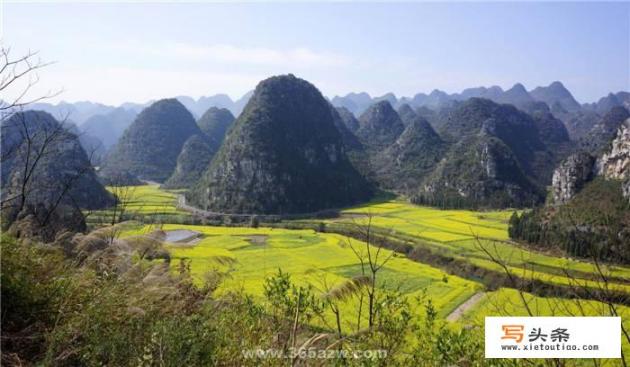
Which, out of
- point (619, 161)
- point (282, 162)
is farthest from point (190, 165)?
point (619, 161)

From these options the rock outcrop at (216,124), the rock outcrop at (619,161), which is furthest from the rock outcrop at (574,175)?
the rock outcrop at (216,124)

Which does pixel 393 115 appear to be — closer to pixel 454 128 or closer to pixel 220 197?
pixel 454 128

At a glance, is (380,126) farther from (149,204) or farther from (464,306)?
(464,306)

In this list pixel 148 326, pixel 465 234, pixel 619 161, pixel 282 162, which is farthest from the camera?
pixel 282 162

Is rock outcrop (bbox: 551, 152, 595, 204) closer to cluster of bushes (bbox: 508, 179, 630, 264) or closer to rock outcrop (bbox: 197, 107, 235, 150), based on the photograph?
cluster of bushes (bbox: 508, 179, 630, 264)

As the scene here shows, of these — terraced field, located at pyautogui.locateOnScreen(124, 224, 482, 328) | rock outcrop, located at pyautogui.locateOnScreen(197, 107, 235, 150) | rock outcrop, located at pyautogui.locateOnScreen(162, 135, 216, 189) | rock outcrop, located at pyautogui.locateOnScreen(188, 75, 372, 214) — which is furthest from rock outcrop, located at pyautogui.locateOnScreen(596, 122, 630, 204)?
rock outcrop, located at pyautogui.locateOnScreen(197, 107, 235, 150)

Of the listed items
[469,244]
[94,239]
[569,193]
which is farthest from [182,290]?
[569,193]
